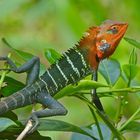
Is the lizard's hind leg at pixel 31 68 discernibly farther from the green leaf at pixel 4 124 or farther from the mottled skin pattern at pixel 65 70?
the green leaf at pixel 4 124

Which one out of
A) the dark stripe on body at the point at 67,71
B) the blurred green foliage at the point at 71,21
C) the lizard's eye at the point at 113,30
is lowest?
the dark stripe on body at the point at 67,71

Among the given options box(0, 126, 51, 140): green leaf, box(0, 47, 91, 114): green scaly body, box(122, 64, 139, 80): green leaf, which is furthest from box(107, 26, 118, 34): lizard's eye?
box(0, 126, 51, 140): green leaf

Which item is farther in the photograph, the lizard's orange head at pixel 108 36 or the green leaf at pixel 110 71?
the lizard's orange head at pixel 108 36

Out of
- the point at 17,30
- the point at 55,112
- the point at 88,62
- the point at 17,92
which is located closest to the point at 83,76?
the point at 88,62

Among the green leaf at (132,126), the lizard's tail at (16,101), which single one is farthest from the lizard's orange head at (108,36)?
the green leaf at (132,126)

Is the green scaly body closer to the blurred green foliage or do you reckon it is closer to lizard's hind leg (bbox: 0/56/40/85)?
lizard's hind leg (bbox: 0/56/40/85)

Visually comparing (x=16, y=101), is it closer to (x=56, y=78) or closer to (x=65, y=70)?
(x=56, y=78)
